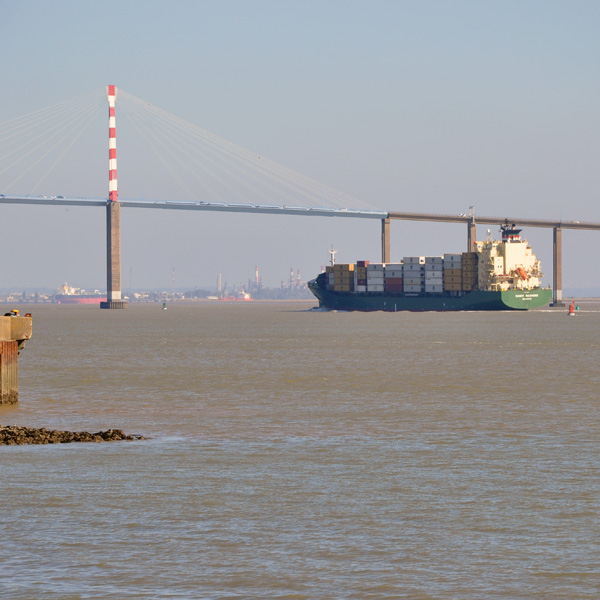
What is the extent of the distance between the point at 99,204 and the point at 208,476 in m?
158

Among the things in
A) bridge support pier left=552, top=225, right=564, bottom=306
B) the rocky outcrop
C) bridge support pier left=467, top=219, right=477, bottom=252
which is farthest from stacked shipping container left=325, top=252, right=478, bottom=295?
the rocky outcrop

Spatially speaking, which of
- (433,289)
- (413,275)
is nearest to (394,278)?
(413,275)

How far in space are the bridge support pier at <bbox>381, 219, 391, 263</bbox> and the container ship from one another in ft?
20.7

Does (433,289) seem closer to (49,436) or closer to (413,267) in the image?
(413,267)

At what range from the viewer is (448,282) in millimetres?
159500

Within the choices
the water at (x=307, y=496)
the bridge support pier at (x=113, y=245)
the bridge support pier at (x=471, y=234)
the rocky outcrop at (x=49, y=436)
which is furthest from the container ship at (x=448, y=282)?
the rocky outcrop at (x=49, y=436)

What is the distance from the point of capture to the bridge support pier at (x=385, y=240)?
17500cm

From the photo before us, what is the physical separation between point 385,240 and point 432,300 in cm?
2133

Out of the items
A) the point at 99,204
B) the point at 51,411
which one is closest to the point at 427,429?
the point at 51,411

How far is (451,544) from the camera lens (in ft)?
37.1

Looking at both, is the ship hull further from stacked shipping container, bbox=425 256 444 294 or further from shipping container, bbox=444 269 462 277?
shipping container, bbox=444 269 462 277

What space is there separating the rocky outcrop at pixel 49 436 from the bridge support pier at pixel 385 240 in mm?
154972

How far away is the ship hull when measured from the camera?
151500 millimetres

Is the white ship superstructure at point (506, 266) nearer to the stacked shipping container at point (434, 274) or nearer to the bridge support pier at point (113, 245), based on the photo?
the stacked shipping container at point (434, 274)
